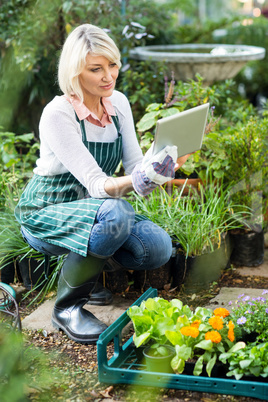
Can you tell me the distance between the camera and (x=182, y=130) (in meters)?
1.81

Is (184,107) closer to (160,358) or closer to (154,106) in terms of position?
(154,106)

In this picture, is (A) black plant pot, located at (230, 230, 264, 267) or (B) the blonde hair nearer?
(B) the blonde hair

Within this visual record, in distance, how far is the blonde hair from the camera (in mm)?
1915

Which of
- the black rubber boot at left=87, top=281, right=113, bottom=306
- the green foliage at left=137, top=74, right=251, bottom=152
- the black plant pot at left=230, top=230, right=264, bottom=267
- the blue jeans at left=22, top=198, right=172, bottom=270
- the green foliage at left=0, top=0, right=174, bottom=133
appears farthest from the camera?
the green foliage at left=0, top=0, right=174, bottom=133

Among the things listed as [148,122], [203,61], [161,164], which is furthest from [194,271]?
[203,61]

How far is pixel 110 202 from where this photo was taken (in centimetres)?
194

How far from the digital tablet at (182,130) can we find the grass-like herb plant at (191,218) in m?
0.67

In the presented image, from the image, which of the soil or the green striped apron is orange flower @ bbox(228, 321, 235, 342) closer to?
the soil

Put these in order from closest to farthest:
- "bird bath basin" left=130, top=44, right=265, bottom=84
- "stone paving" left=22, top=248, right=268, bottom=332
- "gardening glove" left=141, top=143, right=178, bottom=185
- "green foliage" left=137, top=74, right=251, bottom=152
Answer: "gardening glove" left=141, top=143, right=178, bottom=185, "stone paving" left=22, top=248, right=268, bottom=332, "green foliage" left=137, top=74, right=251, bottom=152, "bird bath basin" left=130, top=44, right=265, bottom=84

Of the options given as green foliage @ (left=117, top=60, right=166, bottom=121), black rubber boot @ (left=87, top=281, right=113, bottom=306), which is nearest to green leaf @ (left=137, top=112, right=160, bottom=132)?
green foliage @ (left=117, top=60, right=166, bottom=121)

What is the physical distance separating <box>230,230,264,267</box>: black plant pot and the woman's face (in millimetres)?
1230

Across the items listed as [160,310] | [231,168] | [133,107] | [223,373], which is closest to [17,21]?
[133,107]

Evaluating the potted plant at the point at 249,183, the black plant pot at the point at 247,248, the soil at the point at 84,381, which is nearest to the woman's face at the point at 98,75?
the soil at the point at 84,381

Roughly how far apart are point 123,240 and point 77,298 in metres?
0.31
